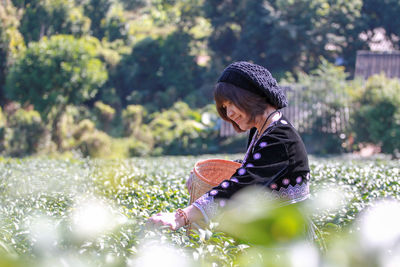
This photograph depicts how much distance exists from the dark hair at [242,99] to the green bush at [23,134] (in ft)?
56.4

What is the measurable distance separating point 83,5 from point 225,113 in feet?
98.6

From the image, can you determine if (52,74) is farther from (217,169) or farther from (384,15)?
(384,15)

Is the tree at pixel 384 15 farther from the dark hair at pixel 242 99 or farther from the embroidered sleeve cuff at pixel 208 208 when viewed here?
the embroidered sleeve cuff at pixel 208 208

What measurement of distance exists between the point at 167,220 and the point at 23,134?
1779 centimetres

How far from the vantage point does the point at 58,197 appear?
11.2 feet

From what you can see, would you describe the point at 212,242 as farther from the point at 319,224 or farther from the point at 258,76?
the point at 319,224

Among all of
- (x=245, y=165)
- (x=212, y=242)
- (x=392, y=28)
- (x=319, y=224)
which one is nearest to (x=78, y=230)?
(x=212, y=242)

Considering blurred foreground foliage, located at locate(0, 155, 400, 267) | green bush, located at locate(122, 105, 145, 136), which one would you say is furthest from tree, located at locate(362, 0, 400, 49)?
blurred foreground foliage, located at locate(0, 155, 400, 267)

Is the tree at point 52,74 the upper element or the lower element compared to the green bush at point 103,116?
upper

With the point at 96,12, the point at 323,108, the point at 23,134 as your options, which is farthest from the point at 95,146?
the point at 96,12

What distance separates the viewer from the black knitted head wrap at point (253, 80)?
2238mm

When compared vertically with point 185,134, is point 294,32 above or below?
above

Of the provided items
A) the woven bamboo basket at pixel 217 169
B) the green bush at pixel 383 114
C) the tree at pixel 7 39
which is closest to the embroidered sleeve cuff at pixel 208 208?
the woven bamboo basket at pixel 217 169

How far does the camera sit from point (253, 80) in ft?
7.32
